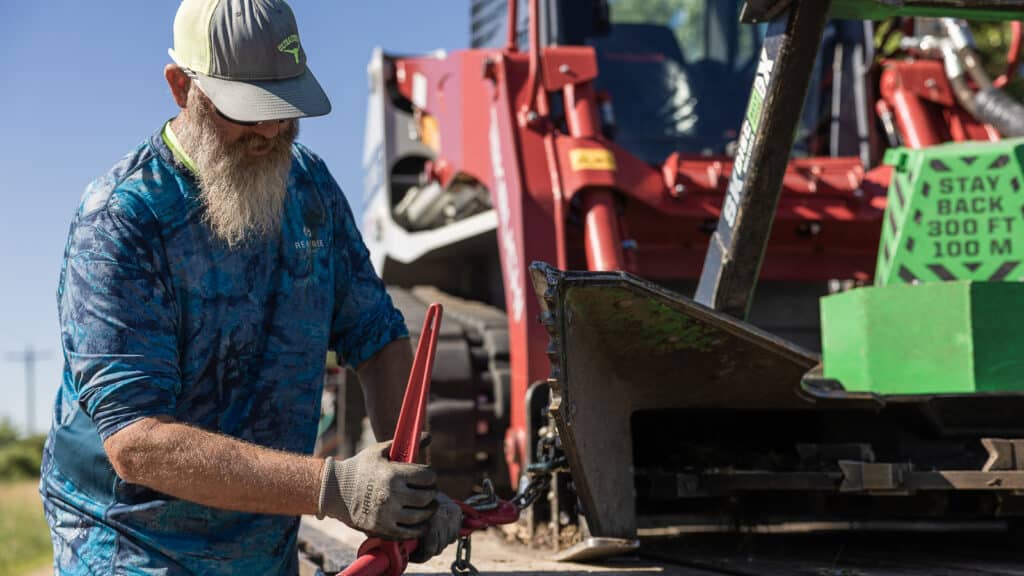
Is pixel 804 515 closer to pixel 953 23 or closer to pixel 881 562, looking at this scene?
pixel 881 562

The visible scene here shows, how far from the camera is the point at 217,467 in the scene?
2082 mm

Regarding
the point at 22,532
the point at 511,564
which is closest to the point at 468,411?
the point at 511,564

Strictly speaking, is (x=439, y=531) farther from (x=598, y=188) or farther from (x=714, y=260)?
(x=598, y=188)

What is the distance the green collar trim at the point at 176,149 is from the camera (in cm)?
238

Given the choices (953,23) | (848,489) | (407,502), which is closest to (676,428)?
(848,489)

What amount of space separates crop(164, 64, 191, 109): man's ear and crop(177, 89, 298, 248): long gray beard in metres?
0.04

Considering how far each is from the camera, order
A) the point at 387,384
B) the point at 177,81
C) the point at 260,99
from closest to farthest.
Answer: the point at 260,99
the point at 177,81
the point at 387,384

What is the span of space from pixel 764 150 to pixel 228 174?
60.4 inches

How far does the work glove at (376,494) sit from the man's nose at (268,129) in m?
A: 0.67

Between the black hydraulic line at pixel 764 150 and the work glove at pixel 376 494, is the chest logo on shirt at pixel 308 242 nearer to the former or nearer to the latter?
the work glove at pixel 376 494

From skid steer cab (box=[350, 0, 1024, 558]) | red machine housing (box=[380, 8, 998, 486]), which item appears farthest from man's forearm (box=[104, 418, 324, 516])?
red machine housing (box=[380, 8, 998, 486])

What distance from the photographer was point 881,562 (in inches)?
126

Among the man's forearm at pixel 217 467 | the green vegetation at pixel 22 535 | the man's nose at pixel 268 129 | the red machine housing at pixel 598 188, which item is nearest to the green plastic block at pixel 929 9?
the red machine housing at pixel 598 188

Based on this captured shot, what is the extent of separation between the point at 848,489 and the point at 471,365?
2151mm
